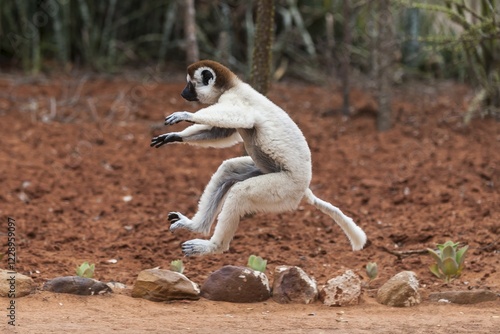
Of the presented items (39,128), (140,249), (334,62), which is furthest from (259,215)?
(334,62)

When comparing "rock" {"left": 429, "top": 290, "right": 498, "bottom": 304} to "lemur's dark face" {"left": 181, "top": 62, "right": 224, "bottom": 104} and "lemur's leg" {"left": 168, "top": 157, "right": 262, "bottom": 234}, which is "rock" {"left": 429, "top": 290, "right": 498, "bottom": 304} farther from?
"lemur's dark face" {"left": 181, "top": 62, "right": 224, "bottom": 104}

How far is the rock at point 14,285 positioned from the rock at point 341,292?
1870mm

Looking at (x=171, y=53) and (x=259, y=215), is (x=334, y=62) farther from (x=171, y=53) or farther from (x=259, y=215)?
(x=259, y=215)

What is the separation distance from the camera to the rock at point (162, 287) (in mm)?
5367

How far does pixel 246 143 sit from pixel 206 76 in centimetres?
48

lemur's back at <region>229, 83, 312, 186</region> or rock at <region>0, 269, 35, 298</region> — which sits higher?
lemur's back at <region>229, 83, 312, 186</region>

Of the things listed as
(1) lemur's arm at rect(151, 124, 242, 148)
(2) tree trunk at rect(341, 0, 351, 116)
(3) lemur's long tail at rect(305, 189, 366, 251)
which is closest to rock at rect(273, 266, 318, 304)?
(3) lemur's long tail at rect(305, 189, 366, 251)

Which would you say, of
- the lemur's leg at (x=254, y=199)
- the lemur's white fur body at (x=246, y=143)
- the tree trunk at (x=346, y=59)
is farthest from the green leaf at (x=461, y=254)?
the tree trunk at (x=346, y=59)

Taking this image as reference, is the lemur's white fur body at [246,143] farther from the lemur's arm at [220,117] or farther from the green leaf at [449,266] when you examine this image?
the green leaf at [449,266]

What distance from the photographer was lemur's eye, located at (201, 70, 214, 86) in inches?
203

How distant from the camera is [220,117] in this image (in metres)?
4.80

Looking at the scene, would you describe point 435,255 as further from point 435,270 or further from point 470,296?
point 470,296

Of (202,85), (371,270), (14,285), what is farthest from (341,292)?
(14,285)

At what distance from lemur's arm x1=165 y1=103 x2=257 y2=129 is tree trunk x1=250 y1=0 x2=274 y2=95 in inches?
80.8
